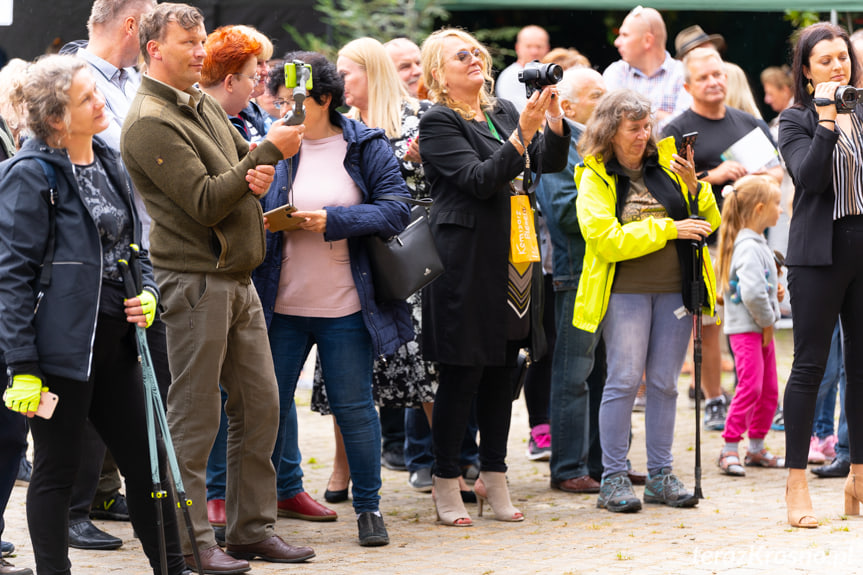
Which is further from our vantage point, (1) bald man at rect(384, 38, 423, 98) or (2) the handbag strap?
(1) bald man at rect(384, 38, 423, 98)

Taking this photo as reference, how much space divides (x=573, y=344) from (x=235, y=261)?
7.79 ft

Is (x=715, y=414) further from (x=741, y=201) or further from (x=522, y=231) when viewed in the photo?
(x=522, y=231)

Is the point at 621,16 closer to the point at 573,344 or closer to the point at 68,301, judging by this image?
the point at 573,344

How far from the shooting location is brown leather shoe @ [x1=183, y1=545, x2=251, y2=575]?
443 cm

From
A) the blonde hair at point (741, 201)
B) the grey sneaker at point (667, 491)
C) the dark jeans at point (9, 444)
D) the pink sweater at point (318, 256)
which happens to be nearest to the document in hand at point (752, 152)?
the blonde hair at point (741, 201)

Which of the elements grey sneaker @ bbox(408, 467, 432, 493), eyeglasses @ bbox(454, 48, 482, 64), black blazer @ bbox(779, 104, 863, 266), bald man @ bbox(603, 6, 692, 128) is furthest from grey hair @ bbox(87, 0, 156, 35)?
bald man @ bbox(603, 6, 692, 128)

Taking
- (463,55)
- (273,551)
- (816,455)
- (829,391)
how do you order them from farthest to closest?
(829,391) < (816,455) < (463,55) < (273,551)

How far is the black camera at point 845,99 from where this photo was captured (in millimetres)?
4957

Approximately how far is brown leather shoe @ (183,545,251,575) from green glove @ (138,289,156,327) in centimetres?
102

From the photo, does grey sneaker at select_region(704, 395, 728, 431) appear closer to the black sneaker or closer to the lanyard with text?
the lanyard with text

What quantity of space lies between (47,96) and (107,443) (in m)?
1.22

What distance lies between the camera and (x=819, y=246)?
5164 millimetres

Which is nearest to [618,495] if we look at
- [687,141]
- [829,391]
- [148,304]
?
[687,141]

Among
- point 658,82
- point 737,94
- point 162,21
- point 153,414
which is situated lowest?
point 153,414
